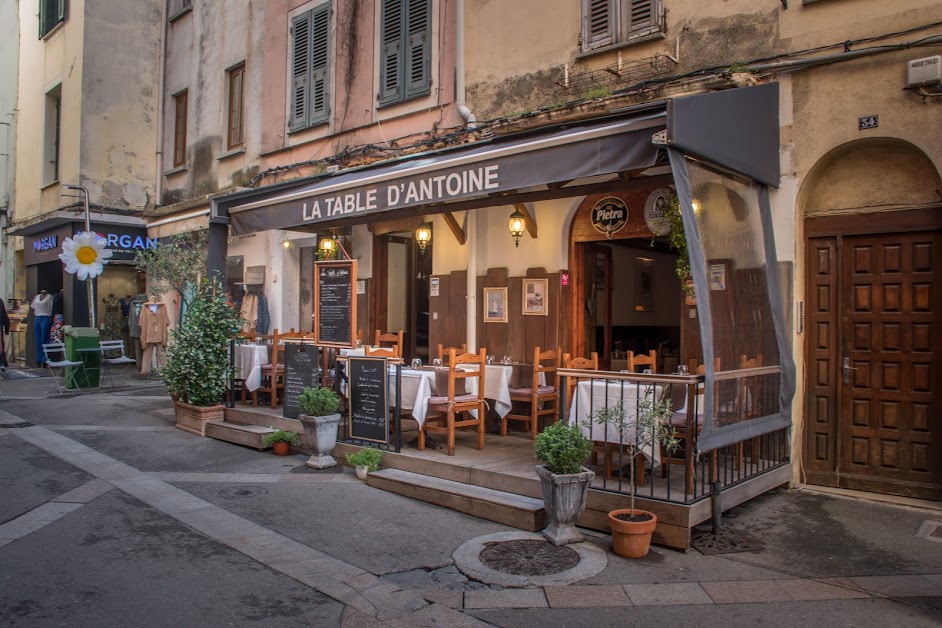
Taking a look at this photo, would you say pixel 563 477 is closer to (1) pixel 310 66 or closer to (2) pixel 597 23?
(2) pixel 597 23

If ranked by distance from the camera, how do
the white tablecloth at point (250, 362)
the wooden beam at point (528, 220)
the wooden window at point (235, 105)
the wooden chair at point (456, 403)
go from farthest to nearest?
the wooden window at point (235, 105) → the white tablecloth at point (250, 362) → the wooden beam at point (528, 220) → the wooden chair at point (456, 403)

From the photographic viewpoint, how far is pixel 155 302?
629 inches

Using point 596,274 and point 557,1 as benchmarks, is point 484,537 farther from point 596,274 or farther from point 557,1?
point 557,1

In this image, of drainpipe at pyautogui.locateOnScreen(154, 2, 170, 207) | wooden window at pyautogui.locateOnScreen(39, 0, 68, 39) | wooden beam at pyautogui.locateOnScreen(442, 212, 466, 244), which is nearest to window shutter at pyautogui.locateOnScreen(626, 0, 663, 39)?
wooden beam at pyautogui.locateOnScreen(442, 212, 466, 244)

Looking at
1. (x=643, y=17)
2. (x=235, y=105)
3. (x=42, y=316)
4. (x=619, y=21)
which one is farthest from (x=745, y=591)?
(x=42, y=316)

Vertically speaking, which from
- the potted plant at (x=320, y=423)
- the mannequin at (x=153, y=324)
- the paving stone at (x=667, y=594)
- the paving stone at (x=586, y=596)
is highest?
the mannequin at (x=153, y=324)

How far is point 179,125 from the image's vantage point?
1680 centimetres

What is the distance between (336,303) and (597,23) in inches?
181

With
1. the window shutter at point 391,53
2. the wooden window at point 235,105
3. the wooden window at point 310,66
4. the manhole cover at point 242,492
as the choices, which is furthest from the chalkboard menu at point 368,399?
the wooden window at point 235,105

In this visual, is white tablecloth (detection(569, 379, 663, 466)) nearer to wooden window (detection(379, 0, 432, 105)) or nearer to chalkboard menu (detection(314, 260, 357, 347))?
chalkboard menu (detection(314, 260, 357, 347))

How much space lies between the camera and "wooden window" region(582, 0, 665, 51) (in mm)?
7930

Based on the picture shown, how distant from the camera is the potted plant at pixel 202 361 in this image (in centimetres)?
980

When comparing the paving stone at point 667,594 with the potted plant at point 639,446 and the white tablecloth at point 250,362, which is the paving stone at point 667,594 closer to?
the potted plant at point 639,446

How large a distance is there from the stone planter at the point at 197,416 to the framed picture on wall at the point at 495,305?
396 cm
